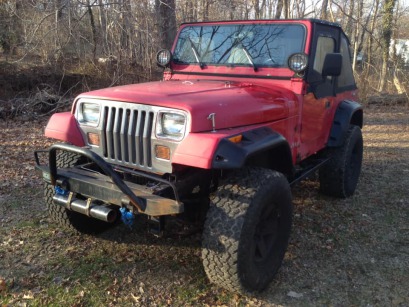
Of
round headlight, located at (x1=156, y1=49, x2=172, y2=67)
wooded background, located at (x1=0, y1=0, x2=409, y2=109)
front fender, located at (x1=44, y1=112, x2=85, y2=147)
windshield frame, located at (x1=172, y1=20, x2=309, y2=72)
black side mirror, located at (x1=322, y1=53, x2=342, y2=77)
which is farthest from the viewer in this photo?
wooded background, located at (x1=0, y1=0, x2=409, y2=109)

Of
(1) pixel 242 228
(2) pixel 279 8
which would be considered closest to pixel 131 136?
(1) pixel 242 228

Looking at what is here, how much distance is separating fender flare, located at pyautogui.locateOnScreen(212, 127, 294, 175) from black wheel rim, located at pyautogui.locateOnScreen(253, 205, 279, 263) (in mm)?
445

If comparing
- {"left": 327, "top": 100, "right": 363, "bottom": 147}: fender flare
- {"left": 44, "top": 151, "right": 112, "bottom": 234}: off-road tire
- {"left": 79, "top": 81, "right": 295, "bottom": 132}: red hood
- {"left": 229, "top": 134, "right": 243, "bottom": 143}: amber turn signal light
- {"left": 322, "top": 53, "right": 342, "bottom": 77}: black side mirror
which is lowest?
{"left": 44, "top": 151, "right": 112, "bottom": 234}: off-road tire

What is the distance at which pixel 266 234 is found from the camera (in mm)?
3217

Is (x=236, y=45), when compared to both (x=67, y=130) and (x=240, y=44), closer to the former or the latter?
(x=240, y=44)

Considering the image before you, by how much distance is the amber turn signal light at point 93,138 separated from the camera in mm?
3170

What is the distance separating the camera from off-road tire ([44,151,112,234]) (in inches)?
141

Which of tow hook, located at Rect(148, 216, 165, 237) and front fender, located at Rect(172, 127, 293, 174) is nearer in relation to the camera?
front fender, located at Rect(172, 127, 293, 174)

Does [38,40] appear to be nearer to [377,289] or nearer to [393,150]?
[393,150]

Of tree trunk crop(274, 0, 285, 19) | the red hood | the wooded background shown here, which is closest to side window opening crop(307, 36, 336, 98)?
the red hood

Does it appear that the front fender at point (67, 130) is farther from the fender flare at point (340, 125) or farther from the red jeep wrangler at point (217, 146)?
the fender flare at point (340, 125)

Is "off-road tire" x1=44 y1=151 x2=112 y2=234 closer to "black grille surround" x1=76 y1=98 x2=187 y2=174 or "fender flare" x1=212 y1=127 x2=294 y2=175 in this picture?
"black grille surround" x1=76 y1=98 x2=187 y2=174

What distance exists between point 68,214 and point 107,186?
107 cm

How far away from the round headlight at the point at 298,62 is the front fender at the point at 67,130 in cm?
198
